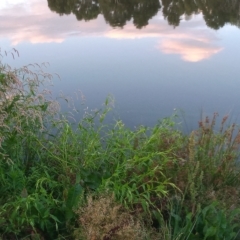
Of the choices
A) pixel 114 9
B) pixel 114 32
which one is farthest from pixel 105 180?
pixel 114 9

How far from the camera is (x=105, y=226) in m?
2.26

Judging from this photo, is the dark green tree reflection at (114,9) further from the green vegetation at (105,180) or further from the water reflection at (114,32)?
the green vegetation at (105,180)

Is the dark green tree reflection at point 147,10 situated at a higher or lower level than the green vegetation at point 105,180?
higher

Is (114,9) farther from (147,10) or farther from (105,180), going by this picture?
(105,180)

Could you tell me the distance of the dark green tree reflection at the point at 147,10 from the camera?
9.88m

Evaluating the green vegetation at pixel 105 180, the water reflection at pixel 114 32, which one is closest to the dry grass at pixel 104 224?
the green vegetation at pixel 105 180

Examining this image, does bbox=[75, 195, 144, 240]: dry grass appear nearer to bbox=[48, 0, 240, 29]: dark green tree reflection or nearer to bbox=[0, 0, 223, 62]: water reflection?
bbox=[0, 0, 223, 62]: water reflection

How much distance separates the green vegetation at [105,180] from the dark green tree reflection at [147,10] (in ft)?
21.8

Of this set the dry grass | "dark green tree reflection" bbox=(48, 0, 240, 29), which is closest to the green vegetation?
the dry grass

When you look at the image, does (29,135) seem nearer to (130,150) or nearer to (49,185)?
(49,185)

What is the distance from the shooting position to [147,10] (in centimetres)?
1086

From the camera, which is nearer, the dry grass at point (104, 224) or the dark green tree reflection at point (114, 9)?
the dry grass at point (104, 224)

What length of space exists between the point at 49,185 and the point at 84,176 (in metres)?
0.24

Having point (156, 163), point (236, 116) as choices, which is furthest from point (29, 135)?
point (236, 116)
